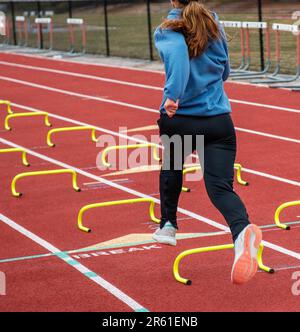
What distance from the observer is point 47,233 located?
934 centimetres

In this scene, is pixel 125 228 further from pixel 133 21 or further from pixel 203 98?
pixel 133 21

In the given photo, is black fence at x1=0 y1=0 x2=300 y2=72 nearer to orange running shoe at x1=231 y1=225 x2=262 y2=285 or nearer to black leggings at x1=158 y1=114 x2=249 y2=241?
black leggings at x1=158 y1=114 x2=249 y2=241

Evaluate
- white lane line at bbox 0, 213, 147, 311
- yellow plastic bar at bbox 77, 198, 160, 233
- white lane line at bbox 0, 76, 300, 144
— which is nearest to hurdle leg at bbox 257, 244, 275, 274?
white lane line at bbox 0, 213, 147, 311

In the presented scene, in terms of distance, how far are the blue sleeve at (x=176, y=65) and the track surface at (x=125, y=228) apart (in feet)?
4.72

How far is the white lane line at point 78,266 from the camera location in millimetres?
7150

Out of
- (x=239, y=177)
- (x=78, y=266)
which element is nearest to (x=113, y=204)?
(x=78, y=266)

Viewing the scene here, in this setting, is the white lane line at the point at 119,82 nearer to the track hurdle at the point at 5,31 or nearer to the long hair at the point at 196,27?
the track hurdle at the point at 5,31

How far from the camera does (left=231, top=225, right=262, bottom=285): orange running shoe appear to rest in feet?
22.4

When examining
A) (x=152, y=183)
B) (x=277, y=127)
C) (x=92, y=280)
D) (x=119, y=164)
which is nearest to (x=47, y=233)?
(x=92, y=280)

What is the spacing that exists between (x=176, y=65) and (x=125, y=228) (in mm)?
2770

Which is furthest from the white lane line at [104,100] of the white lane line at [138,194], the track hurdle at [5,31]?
the track hurdle at [5,31]

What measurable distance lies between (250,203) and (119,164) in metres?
3.02

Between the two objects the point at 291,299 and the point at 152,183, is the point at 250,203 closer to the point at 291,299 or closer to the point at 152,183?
the point at 152,183

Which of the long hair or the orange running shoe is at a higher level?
the long hair
